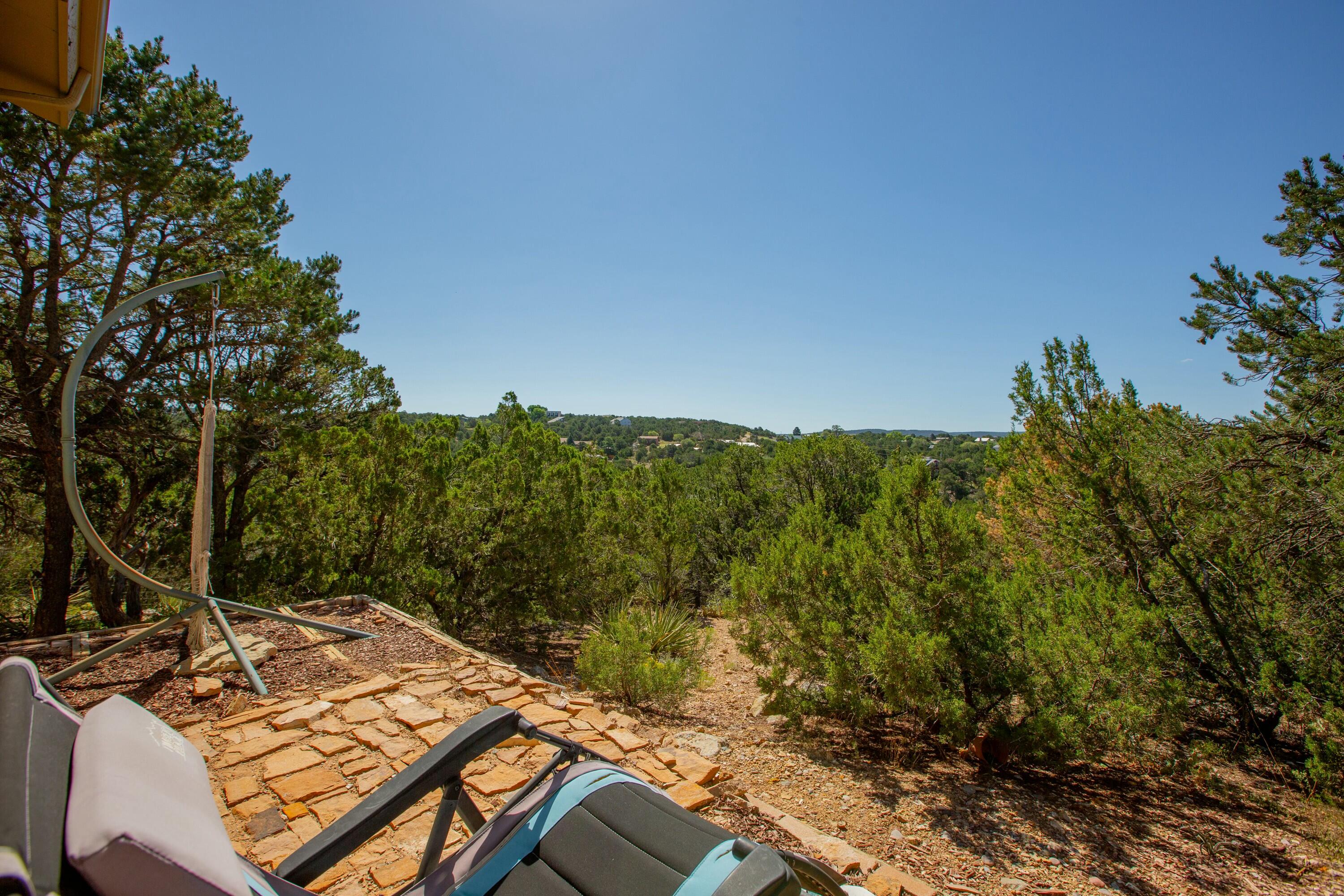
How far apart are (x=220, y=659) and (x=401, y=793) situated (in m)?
3.47

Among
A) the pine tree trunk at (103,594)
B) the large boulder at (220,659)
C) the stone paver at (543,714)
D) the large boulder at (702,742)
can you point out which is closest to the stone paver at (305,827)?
the stone paver at (543,714)

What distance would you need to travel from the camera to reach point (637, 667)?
15.9 ft

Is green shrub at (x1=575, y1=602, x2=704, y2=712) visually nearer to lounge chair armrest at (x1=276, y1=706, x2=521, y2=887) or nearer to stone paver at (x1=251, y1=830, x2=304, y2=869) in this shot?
stone paver at (x1=251, y1=830, x2=304, y2=869)

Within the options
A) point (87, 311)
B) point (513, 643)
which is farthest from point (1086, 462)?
point (87, 311)

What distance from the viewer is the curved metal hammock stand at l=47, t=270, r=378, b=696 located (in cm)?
302

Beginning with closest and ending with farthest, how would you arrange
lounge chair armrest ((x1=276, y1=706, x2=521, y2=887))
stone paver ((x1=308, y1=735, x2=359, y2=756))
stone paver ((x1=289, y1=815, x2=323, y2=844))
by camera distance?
1. lounge chair armrest ((x1=276, y1=706, x2=521, y2=887))
2. stone paver ((x1=289, y1=815, x2=323, y2=844))
3. stone paver ((x1=308, y1=735, x2=359, y2=756))

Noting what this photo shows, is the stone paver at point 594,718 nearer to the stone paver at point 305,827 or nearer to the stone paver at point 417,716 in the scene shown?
the stone paver at point 417,716

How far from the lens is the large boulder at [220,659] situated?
3777 millimetres

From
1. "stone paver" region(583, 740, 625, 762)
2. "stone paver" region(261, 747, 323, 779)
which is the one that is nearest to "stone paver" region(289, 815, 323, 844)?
"stone paver" region(261, 747, 323, 779)

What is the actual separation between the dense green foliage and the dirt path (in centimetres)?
33

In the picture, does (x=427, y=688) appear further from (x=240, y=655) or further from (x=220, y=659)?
(x=220, y=659)

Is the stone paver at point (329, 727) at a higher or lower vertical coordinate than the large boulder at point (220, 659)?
lower

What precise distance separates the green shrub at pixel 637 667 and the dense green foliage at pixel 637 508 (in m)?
0.04

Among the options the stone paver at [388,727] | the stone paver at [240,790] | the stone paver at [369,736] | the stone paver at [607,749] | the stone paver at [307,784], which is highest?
the stone paver at [607,749]
